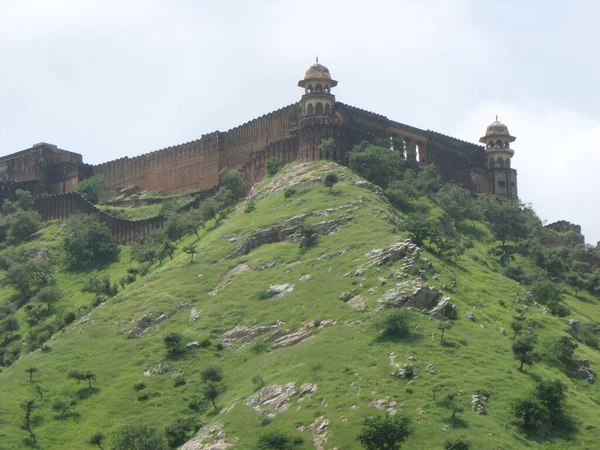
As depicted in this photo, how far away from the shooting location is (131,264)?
122 m

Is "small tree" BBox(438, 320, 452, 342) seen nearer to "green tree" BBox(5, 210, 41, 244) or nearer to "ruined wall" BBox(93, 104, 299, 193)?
"ruined wall" BBox(93, 104, 299, 193)

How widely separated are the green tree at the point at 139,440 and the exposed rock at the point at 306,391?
8.90 metres

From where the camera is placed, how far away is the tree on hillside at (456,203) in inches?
4828

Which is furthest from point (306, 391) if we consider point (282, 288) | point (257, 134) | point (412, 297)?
point (257, 134)

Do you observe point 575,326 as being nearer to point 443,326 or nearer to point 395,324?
point 443,326

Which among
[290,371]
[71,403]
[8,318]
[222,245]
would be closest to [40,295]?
[8,318]

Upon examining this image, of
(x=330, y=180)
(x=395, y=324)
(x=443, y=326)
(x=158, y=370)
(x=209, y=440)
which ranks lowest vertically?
(x=209, y=440)

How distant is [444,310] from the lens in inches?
3408

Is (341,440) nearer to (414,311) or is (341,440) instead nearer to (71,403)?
(414,311)

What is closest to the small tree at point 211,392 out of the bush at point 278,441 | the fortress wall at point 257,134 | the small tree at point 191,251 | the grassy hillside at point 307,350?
the grassy hillside at point 307,350

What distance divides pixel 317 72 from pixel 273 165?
10710 mm

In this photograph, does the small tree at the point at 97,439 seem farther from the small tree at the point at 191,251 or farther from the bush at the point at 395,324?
the small tree at the point at 191,251

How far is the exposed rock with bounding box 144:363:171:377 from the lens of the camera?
8731cm

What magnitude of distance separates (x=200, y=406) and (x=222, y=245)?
1061 inches
